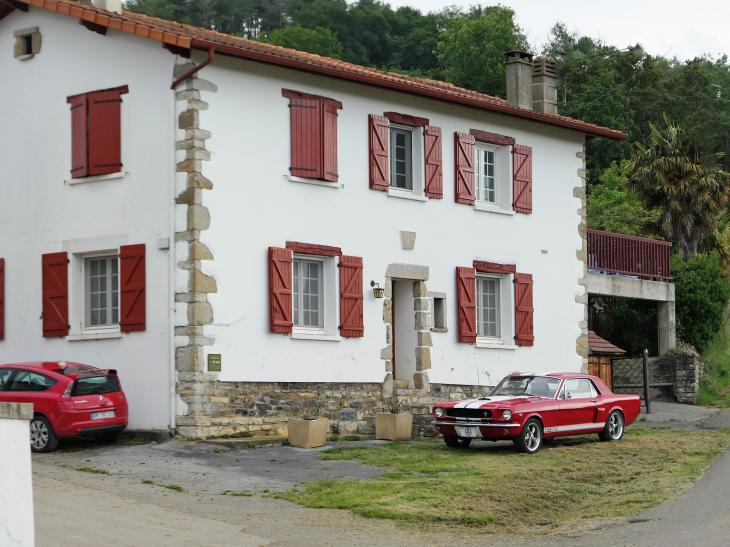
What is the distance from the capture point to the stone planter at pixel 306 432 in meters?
16.7

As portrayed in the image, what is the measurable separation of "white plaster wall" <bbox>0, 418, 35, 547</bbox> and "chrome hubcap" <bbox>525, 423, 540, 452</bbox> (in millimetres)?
9630

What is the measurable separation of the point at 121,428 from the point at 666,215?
72.3 feet

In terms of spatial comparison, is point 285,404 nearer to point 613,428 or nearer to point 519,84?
point 613,428

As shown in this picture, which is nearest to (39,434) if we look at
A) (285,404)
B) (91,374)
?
(91,374)

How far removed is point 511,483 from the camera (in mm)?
12953

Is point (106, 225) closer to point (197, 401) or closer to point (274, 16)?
point (197, 401)

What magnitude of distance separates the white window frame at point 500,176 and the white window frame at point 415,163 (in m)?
1.77

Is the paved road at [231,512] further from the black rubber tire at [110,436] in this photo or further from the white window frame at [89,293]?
the white window frame at [89,293]

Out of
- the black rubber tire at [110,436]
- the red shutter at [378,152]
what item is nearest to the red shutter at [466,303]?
the red shutter at [378,152]

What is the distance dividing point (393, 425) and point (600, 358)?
9346mm

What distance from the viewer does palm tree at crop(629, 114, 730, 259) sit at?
33.2 meters

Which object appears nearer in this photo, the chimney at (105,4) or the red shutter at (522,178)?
the chimney at (105,4)

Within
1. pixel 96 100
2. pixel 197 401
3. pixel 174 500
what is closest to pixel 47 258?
pixel 96 100

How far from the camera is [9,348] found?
1880 centimetres
